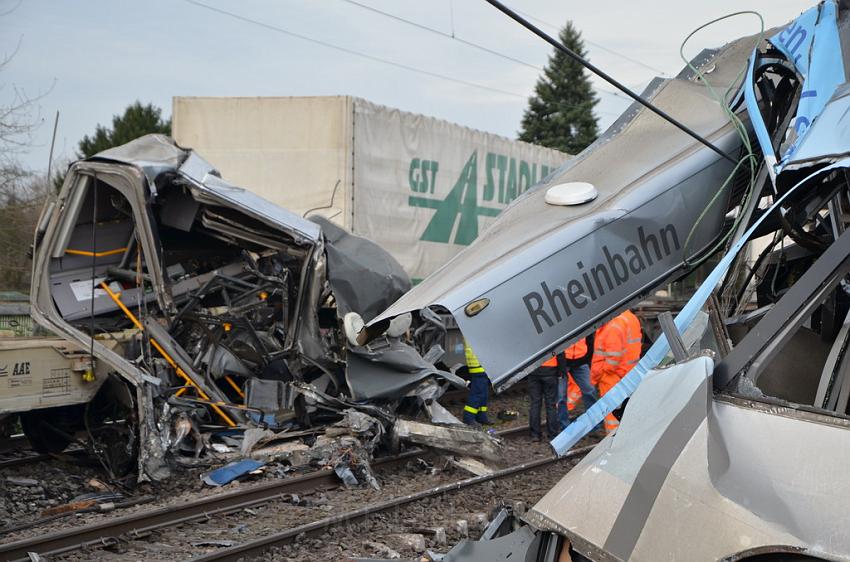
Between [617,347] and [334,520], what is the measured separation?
4.34m

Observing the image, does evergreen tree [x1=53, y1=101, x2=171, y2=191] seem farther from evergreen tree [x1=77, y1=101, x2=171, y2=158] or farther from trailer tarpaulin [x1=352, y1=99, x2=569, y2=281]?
trailer tarpaulin [x1=352, y1=99, x2=569, y2=281]

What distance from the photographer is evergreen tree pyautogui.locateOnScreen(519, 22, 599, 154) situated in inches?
1644

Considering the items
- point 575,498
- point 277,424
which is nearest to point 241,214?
point 277,424

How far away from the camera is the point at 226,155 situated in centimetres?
1301

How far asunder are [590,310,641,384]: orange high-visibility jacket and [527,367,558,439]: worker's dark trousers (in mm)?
588

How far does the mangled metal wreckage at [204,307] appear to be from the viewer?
808cm

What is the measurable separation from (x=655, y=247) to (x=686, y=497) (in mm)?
1769

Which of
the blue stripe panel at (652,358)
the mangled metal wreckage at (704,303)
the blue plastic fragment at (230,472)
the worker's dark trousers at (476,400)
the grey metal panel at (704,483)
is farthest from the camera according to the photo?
the worker's dark trousers at (476,400)

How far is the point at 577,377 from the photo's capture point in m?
9.98

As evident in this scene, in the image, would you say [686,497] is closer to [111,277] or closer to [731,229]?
[731,229]

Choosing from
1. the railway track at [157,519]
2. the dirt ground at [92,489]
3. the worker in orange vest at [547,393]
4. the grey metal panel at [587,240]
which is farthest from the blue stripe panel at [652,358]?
the worker in orange vest at [547,393]

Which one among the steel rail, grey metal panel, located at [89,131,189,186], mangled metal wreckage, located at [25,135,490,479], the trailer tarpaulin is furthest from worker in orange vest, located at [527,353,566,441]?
grey metal panel, located at [89,131,189,186]

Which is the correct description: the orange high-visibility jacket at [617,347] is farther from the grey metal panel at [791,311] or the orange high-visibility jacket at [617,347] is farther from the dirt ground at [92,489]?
the grey metal panel at [791,311]

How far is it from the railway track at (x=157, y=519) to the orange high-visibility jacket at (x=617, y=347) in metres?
1.96
